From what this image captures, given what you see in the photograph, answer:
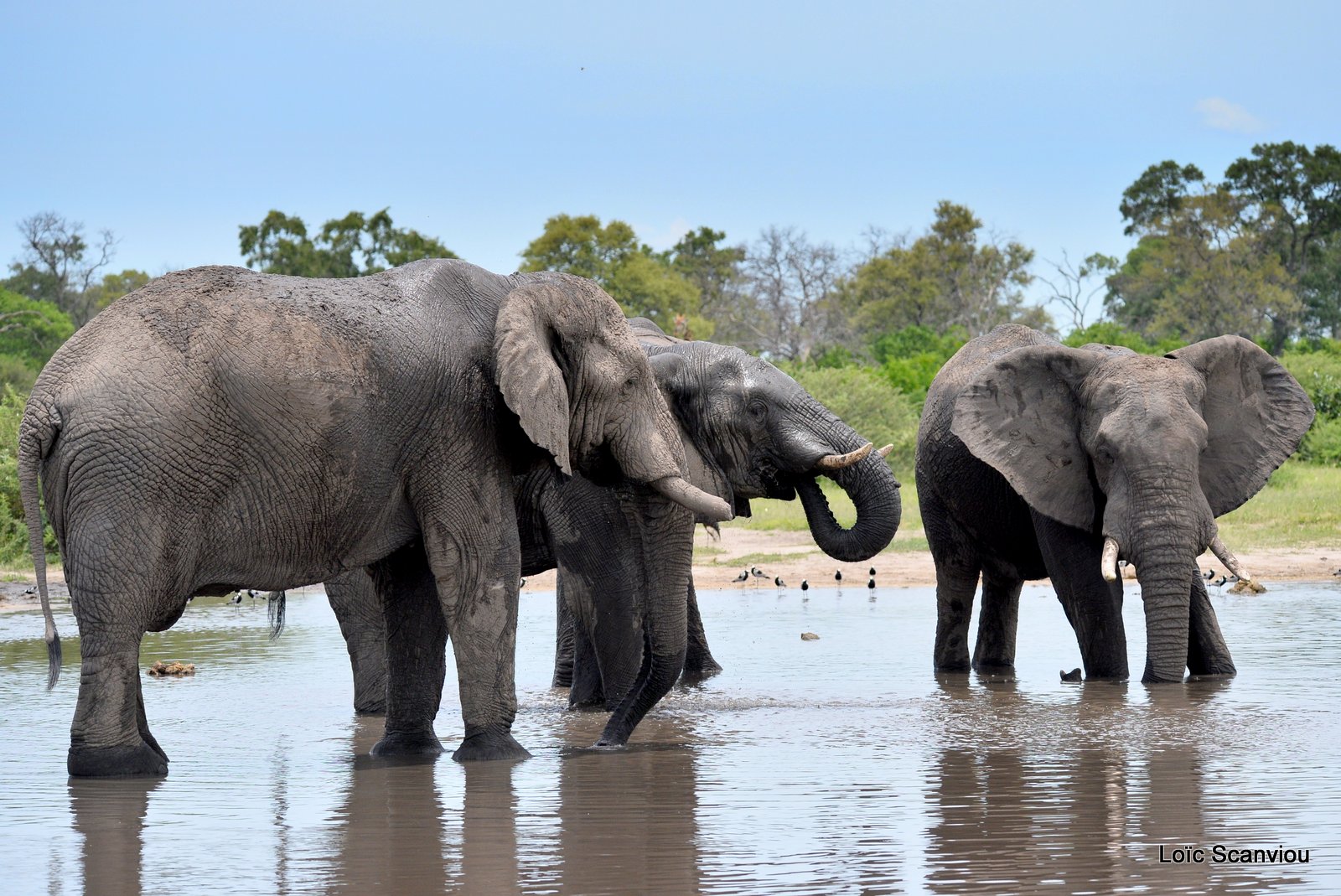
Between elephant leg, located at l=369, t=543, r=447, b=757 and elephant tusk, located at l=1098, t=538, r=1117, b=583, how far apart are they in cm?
323

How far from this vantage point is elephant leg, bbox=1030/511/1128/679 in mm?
9188

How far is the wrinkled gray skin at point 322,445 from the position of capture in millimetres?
6121

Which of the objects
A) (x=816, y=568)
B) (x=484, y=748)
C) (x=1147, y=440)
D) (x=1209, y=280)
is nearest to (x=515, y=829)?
(x=484, y=748)

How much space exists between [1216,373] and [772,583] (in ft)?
24.1

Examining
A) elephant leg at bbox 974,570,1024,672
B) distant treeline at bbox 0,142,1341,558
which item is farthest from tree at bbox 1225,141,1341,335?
elephant leg at bbox 974,570,1024,672

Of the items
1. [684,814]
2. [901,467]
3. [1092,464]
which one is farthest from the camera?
[901,467]

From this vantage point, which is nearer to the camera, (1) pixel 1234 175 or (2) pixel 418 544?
(2) pixel 418 544

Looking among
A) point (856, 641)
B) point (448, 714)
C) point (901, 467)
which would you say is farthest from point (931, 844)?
point (901, 467)

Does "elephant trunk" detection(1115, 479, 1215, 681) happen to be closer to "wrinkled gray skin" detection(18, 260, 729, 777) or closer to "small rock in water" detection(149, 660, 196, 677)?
"wrinkled gray skin" detection(18, 260, 729, 777)

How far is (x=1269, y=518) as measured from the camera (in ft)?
61.0

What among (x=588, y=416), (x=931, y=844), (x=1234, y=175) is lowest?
(x=931, y=844)

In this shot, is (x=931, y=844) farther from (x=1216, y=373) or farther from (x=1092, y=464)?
(x=1216, y=373)

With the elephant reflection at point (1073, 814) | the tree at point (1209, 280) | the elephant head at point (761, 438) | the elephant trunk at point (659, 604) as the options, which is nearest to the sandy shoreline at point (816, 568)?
the elephant head at point (761, 438)

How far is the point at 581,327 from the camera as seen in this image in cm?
692
